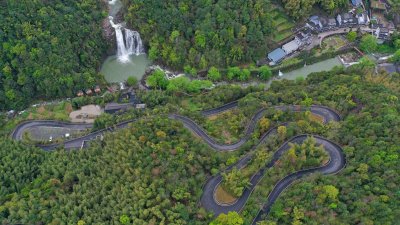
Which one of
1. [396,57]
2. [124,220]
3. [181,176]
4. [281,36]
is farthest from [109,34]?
[396,57]

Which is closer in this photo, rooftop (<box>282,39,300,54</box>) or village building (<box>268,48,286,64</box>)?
village building (<box>268,48,286,64</box>)

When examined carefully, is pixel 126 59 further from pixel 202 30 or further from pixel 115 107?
pixel 202 30

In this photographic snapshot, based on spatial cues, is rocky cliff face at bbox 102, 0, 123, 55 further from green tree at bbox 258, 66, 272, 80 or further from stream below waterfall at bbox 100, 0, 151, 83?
green tree at bbox 258, 66, 272, 80

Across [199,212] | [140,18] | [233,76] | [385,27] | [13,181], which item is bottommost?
[199,212]

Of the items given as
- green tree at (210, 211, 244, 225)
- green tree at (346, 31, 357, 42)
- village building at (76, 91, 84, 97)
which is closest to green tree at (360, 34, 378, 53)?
green tree at (346, 31, 357, 42)

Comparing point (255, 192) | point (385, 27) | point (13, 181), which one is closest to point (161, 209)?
point (255, 192)

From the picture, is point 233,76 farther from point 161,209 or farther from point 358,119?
point 161,209
